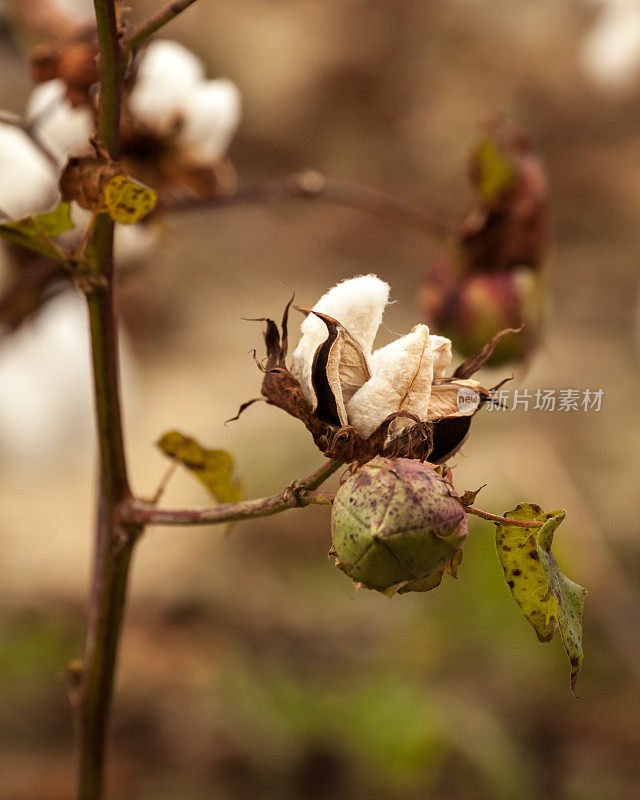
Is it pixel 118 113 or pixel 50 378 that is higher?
pixel 50 378

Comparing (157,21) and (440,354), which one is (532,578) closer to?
(440,354)

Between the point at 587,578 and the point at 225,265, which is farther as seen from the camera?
the point at 225,265

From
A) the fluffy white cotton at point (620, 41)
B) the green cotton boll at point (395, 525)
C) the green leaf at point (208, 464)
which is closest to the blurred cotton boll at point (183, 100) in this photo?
the green leaf at point (208, 464)

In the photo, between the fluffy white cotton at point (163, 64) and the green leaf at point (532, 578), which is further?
the fluffy white cotton at point (163, 64)

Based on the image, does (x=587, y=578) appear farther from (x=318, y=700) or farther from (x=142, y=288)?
(x=142, y=288)

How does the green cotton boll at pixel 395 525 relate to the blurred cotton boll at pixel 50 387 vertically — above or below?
below

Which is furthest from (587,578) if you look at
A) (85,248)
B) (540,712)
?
(85,248)

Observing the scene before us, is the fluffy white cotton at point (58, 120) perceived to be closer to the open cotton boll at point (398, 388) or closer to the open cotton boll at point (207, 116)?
the open cotton boll at point (207, 116)
